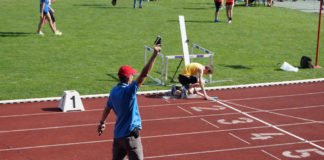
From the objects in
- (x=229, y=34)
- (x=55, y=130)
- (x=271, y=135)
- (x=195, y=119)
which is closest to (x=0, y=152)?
(x=55, y=130)

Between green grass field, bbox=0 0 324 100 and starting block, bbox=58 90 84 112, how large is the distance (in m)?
1.59

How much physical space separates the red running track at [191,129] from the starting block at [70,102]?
17 centimetres

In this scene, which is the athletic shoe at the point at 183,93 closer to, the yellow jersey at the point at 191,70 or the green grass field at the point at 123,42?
the yellow jersey at the point at 191,70

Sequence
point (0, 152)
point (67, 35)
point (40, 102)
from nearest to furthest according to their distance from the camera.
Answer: point (0, 152), point (40, 102), point (67, 35)

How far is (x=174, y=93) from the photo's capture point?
52.6ft

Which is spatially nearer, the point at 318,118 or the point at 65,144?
the point at 65,144

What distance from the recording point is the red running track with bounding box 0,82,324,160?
38.5 feet

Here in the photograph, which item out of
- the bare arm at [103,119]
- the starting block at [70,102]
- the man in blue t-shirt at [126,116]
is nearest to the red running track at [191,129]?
the starting block at [70,102]

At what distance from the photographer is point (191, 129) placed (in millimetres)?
13320

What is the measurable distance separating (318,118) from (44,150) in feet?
21.5

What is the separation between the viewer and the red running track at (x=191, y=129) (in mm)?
11742

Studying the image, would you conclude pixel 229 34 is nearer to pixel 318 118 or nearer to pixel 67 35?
pixel 67 35

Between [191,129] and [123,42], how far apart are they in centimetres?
1078

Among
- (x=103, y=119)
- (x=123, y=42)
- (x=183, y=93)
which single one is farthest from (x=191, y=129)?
(x=123, y=42)
